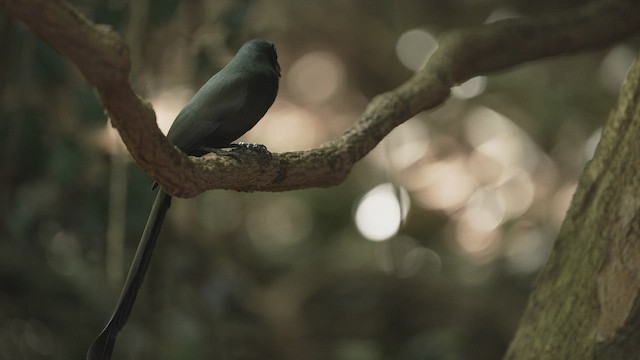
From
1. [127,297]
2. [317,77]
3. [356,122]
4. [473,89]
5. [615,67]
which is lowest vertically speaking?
[127,297]

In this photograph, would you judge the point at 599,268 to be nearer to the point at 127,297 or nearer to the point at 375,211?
the point at 127,297

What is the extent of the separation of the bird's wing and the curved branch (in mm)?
60

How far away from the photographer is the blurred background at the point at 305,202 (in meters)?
2.28

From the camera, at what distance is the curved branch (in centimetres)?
82

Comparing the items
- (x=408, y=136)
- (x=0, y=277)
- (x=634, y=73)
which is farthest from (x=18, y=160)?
(x=408, y=136)

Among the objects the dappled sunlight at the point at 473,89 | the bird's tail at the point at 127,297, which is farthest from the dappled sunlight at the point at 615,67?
the bird's tail at the point at 127,297

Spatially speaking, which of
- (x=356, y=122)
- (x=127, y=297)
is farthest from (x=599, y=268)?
(x=127, y=297)

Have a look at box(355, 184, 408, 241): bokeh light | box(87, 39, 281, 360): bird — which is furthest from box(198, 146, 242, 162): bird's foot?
box(355, 184, 408, 241): bokeh light

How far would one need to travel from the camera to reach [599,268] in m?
1.54

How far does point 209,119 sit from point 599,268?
30.0 inches

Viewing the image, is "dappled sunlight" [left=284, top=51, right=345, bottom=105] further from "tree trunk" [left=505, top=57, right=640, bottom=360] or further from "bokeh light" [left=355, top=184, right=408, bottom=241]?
"tree trunk" [left=505, top=57, right=640, bottom=360]

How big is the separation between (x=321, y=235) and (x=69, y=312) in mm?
1642

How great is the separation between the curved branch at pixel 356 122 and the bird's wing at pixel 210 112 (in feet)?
0.20

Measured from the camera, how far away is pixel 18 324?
96.6 inches
